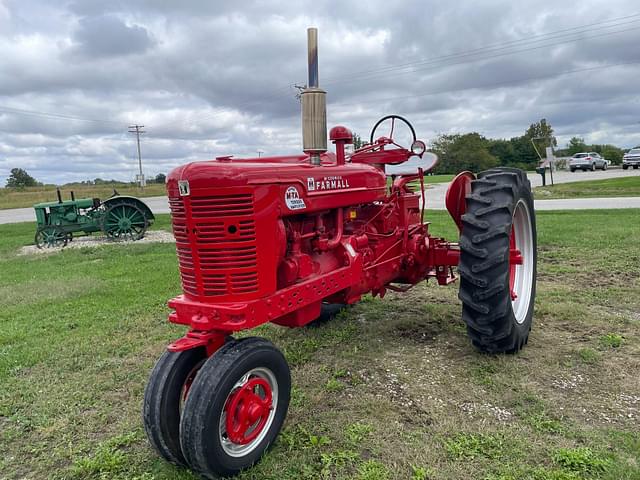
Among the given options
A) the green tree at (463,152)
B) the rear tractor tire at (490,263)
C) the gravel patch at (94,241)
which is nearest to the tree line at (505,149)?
the green tree at (463,152)

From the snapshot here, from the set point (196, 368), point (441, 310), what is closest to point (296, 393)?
point (196, 368)

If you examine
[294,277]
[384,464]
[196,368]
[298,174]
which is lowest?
[384,464]

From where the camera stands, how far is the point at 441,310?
5.16 metres

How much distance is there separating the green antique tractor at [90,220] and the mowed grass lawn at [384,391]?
6.00 meters

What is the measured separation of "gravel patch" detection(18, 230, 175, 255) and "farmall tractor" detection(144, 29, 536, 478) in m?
8.85

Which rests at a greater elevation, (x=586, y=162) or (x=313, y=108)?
(x=313, y=108)

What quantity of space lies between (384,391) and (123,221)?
10.1 meters

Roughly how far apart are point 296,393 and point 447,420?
1.02 meters

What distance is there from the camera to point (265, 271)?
9.14 ft

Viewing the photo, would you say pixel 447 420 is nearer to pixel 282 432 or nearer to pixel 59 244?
pixel 282 432

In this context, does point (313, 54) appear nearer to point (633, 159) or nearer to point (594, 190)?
point (594, 190)

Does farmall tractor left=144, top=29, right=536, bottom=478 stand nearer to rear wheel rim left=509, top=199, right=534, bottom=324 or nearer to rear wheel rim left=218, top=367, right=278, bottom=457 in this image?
rear wheel rim left=218, top=367, right=278, bottom=457

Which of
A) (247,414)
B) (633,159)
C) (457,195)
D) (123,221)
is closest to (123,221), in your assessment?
(123,221)

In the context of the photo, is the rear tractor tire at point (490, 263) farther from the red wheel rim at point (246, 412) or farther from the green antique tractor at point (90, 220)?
the green antique tractor at point (90, 220)
